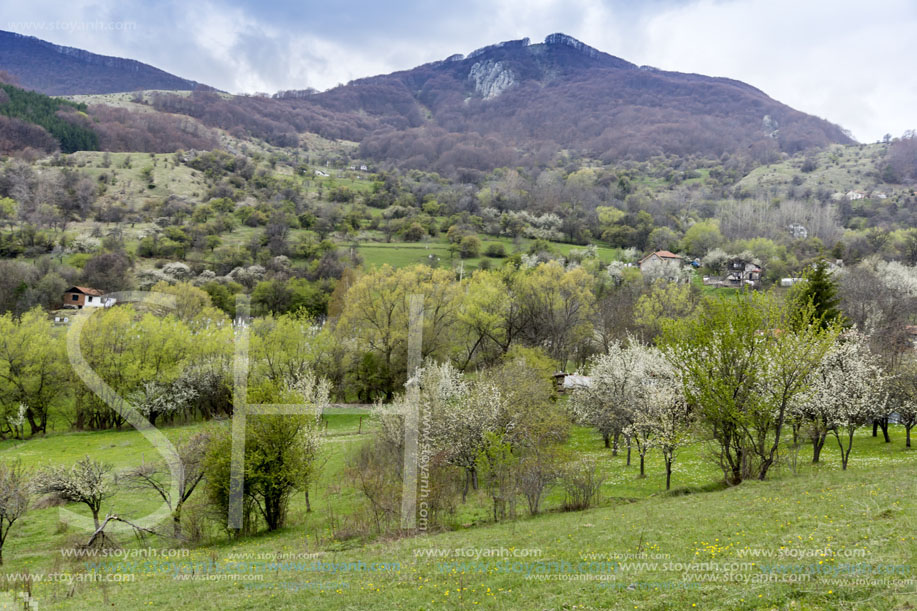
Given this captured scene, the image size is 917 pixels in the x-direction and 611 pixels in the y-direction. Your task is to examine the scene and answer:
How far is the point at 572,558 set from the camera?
12289mm

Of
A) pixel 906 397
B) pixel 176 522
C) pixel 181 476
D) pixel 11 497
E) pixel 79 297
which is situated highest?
pixel 79 297

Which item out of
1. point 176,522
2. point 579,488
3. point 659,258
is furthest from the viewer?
point 659,258

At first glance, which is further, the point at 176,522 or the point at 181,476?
the point at 181,476

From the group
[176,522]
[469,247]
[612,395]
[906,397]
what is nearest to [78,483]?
[176,522]

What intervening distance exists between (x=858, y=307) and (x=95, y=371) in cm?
8003

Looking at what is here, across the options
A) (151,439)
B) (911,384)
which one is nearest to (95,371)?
(151,439)

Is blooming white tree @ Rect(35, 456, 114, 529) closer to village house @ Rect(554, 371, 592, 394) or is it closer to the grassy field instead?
the grassy field

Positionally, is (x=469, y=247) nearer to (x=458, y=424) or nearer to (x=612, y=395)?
(x=612, y=395)

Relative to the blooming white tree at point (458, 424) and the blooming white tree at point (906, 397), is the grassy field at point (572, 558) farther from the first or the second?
the blooming white tree at point (906, 397)

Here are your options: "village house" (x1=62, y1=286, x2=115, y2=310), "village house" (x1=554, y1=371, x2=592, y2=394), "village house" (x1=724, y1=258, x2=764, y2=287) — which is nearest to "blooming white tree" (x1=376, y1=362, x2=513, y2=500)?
"village house" (x1=554, y1=371, x2=592, y2=394)

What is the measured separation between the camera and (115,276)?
76.6 meters

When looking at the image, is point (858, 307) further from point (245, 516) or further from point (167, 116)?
point (167, 116)

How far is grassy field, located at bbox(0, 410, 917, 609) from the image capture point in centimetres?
906

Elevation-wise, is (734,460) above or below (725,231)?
below
